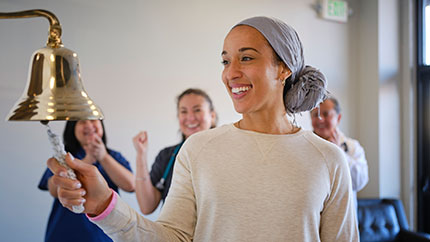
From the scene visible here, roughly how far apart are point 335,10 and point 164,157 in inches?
96.7

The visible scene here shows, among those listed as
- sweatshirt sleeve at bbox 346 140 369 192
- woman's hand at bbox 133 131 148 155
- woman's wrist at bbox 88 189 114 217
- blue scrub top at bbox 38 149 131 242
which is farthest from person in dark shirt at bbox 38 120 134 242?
sweatshirt sleeve at bbox 346 140 369 192

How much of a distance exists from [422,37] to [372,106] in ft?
2.65

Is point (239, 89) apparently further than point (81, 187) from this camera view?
Yes

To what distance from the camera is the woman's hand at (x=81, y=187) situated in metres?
0.70

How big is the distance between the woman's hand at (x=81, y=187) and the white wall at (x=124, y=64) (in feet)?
5.39

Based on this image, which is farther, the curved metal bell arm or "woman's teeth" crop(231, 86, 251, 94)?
"woman's teeth" crop(231, 86, 251, 94)

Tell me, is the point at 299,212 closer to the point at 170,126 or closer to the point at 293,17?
the point at 170,126

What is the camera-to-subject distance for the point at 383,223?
310 centimetres

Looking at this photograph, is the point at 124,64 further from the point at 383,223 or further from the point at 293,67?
the point at 383,223

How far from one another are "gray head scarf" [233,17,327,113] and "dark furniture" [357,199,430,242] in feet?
6.97

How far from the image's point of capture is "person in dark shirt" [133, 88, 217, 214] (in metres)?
1.91

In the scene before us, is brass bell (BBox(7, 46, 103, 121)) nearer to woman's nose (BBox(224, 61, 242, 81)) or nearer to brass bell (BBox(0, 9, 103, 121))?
brass bell (BBox(0, 9, 103, 121))

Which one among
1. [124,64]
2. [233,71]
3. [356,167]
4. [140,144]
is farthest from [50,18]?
[356,167]

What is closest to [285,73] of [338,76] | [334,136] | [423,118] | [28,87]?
[28,87]
